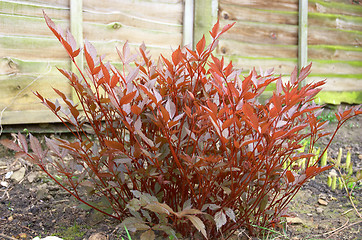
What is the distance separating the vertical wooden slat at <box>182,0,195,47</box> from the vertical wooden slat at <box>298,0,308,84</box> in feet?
5.62

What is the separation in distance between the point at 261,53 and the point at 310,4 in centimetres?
111

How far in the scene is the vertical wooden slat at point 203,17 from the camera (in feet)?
12.5

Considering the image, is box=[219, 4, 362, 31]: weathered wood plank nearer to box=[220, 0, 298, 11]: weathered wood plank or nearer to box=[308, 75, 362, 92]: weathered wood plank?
box=[220, 0, 298, 11]: weathered wood plank

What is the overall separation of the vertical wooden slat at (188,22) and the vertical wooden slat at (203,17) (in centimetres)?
5

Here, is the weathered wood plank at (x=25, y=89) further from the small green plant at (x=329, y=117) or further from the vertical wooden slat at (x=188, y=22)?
the small green plant at (x=329, y=117)

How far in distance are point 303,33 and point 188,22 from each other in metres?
1.81

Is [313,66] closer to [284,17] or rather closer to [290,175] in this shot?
[284,17]

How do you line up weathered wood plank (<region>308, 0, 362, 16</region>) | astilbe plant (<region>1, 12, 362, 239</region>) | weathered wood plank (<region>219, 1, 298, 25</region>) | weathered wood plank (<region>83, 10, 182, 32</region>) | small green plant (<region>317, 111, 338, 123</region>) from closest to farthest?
astilbe plant (<region>1, 12, 362, 239</region>) < weathered wood plank (<region>83, 10, 182, 32</region>) < weathered wood plank (<region>219, 1, 298, 25</region>) < small green plant (<region>317, 111, 338, 123</region>) < weathered wood plank (<region>308, 0, 362, 16</region>)

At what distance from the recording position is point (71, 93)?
324 centimetres

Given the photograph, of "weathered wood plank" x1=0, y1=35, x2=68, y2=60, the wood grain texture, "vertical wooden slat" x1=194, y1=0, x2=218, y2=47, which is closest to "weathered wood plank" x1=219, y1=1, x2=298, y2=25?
"vertical wooden slat" x1=194, y1=0, x2=218, y2=47

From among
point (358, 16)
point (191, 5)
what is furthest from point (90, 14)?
point (358, 16)

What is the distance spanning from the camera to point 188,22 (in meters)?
3.79

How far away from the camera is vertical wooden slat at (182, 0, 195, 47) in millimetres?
3764

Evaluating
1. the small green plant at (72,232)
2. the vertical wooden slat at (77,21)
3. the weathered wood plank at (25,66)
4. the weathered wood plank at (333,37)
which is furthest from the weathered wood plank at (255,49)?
the small green plant at (72,232)
